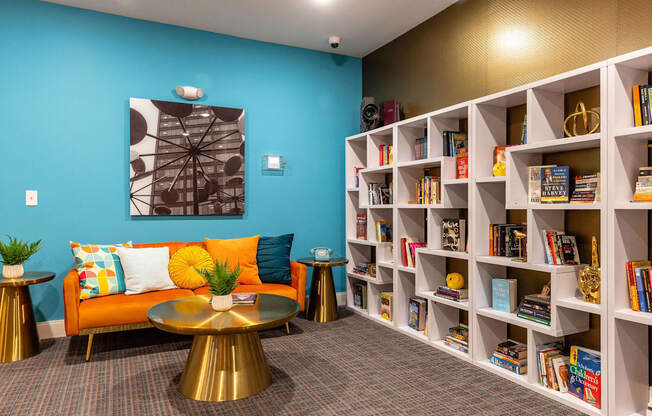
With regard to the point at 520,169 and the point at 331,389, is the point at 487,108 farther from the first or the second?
the point at 331,389

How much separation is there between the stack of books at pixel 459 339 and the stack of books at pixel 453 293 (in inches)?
10.5

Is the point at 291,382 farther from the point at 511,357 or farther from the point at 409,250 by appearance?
the point at 409,250

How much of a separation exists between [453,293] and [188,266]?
217 centimetres

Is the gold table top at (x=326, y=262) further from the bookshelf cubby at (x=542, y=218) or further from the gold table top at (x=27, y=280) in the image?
the gold table top at (x=27, y=280)

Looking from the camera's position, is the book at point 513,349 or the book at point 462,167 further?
the book at point 462,167

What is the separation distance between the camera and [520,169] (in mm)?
2766

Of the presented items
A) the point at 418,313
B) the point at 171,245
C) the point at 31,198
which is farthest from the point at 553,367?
the point at 31,198

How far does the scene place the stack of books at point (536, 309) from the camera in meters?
2.55

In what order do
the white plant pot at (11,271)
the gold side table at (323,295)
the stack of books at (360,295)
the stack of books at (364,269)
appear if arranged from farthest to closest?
the stack of books at (360,295), the stack of books at (364,269), the gold side table at (323,295), the white plant pot at (11,271)

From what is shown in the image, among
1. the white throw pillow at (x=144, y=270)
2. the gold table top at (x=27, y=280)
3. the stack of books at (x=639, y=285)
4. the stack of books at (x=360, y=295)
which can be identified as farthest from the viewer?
the stack of books at (x=360, y=295)

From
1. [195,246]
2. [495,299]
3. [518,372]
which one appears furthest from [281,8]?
[518,372]

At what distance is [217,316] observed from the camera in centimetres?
244

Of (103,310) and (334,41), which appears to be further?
(334,41)

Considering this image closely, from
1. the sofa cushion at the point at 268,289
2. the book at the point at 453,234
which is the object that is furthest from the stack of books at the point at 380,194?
the sofa cushion at the point at 268,289
